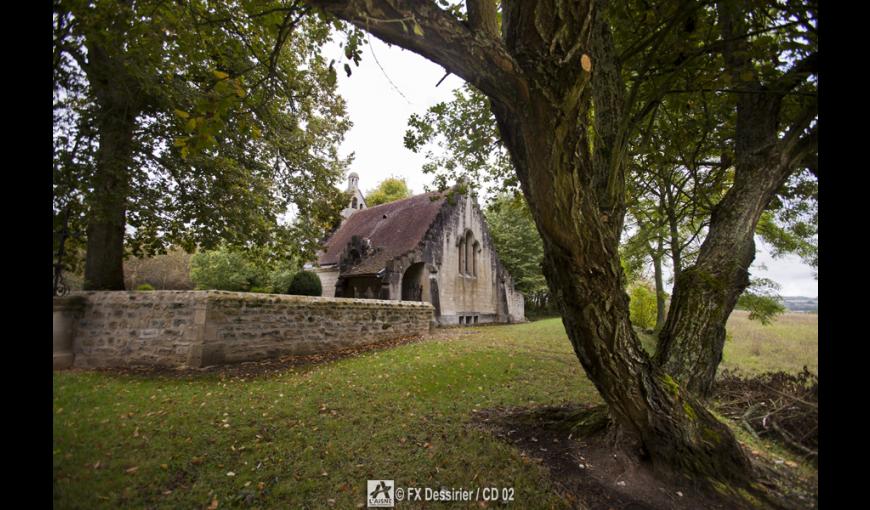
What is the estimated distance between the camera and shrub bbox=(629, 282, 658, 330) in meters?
14.4

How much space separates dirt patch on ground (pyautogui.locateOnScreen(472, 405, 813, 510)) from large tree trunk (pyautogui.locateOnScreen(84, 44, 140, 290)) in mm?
6635

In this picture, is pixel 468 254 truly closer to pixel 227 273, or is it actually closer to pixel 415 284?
pixel 415 284

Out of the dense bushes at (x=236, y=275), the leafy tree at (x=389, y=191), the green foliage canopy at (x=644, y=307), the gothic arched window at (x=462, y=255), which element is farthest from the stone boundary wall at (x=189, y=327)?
the leafy tree at (x=389, y=191)

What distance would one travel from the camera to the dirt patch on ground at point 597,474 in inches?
103

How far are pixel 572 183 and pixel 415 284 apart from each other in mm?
15235

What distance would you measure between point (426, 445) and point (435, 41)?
12.7 feet

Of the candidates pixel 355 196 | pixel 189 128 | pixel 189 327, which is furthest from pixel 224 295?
pixel 355 196

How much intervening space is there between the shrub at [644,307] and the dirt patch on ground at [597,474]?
1315 centimetres

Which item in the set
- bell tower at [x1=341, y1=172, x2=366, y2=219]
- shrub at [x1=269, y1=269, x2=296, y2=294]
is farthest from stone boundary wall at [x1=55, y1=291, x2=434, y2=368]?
bell tower at [x1=341, y1=172, x2=366, y2=219]

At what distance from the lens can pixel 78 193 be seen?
14.8 ft
